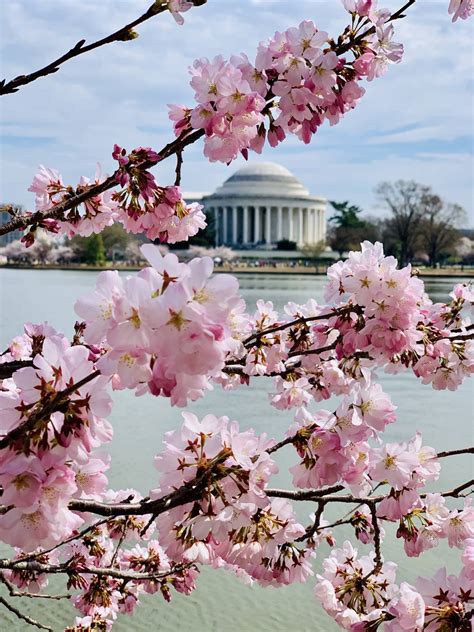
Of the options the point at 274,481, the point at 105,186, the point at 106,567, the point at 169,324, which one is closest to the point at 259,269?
the point at 274,481

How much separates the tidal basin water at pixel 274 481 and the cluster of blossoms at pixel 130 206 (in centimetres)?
238

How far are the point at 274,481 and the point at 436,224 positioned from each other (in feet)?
185

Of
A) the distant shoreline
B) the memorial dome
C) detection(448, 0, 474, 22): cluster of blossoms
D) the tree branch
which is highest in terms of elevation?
the memorial dome

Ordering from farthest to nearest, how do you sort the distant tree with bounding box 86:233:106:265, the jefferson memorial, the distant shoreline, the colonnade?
the colonnade
the jefferson memorial
the distant tree with bounding box 86:233:106:265
the distant shoreline

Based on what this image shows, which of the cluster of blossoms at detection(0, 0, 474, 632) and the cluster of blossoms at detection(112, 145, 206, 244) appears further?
the cluster of blossoms at detection(112, 145, 206, 244)

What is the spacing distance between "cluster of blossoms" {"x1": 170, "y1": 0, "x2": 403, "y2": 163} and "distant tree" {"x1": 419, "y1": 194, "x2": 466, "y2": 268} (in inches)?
2278

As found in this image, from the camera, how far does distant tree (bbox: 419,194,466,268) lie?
5784 cm

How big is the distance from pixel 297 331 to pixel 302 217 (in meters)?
81.9

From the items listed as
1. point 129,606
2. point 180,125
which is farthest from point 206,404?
point 180,125

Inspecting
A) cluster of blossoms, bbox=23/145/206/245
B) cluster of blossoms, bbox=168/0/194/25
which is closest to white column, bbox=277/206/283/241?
cluster of blossoms, bbox=23/145/206/245

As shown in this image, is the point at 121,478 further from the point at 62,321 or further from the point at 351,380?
the point at 62,321

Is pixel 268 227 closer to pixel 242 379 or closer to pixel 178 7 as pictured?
pixel 242 379

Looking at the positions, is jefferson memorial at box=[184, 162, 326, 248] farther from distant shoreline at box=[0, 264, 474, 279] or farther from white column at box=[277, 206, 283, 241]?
distant shoreline at box=[0, 264, 474, 279]

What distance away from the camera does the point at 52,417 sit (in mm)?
1105
